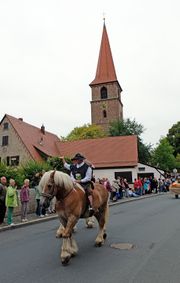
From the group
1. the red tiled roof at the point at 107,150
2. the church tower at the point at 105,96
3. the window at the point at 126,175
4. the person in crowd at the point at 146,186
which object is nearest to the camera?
the person in crowd at the point at 146,186

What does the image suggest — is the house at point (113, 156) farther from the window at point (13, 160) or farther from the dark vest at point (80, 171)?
the dark vest at point (80, 171)

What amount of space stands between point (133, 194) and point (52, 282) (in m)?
25.5

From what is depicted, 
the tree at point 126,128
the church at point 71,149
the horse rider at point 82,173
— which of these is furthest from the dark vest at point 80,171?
the tree at point 126,128

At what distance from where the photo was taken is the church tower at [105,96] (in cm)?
7706

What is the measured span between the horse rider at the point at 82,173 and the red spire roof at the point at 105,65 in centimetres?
7127

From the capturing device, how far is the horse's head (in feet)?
22.3

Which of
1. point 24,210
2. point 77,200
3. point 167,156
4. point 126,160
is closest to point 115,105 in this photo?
point 167,156

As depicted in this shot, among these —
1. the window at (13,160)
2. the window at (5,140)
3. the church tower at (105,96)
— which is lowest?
the window at (13,160)

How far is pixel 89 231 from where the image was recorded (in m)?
10.9

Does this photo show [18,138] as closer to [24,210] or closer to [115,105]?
[24,210]

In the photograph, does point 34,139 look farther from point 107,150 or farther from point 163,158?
point 163,158

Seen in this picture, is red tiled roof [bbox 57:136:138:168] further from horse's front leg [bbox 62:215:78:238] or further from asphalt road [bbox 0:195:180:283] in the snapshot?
horse's front leg [bbox 62:215:78:238]

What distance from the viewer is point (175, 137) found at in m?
80.9

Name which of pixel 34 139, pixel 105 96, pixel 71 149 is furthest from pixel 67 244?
pixel 105 96
